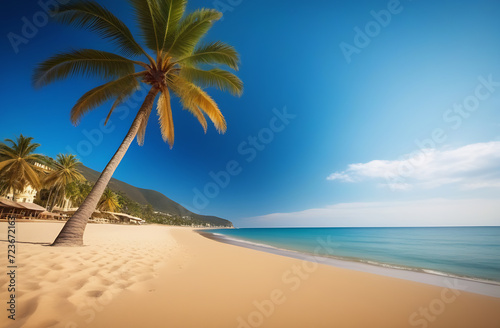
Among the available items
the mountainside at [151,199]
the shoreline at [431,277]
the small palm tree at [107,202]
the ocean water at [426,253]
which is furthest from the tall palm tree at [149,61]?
the mountainside at [151,199]

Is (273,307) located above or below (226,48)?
below

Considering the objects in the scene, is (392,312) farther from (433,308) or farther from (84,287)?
(84,287)

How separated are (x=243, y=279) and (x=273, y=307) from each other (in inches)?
57.2

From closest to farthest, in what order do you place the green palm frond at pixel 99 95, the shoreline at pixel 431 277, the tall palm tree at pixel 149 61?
the shoreline at pixel 431 277 → the tall palm tree at pixel 149 61 → the green palm frond at pixel 99 95

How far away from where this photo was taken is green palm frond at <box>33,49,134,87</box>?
22.2 ft

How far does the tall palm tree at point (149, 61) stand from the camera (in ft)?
21.9

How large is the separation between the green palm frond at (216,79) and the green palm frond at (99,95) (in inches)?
83.1

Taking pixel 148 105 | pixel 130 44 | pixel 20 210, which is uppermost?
pixel 130 44

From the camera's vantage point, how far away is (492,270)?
7859 mm

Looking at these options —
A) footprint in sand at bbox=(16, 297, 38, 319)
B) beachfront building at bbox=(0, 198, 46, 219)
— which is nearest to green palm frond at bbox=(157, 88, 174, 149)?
footprint in sand at bbox=(16, 297, 38, 319)

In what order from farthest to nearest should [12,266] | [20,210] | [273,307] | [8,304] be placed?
[20,210] < [12,266] < [273,307] < [8,304]

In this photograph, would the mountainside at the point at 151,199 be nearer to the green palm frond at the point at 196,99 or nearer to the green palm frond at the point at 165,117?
the green palm frond at the point at 165,117

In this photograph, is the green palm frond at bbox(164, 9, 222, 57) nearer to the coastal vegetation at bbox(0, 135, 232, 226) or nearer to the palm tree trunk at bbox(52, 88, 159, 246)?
the palm tree trunk at bbox(52, 88, 159, 246)

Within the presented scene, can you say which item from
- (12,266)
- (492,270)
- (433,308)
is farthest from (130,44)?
(492,270)
